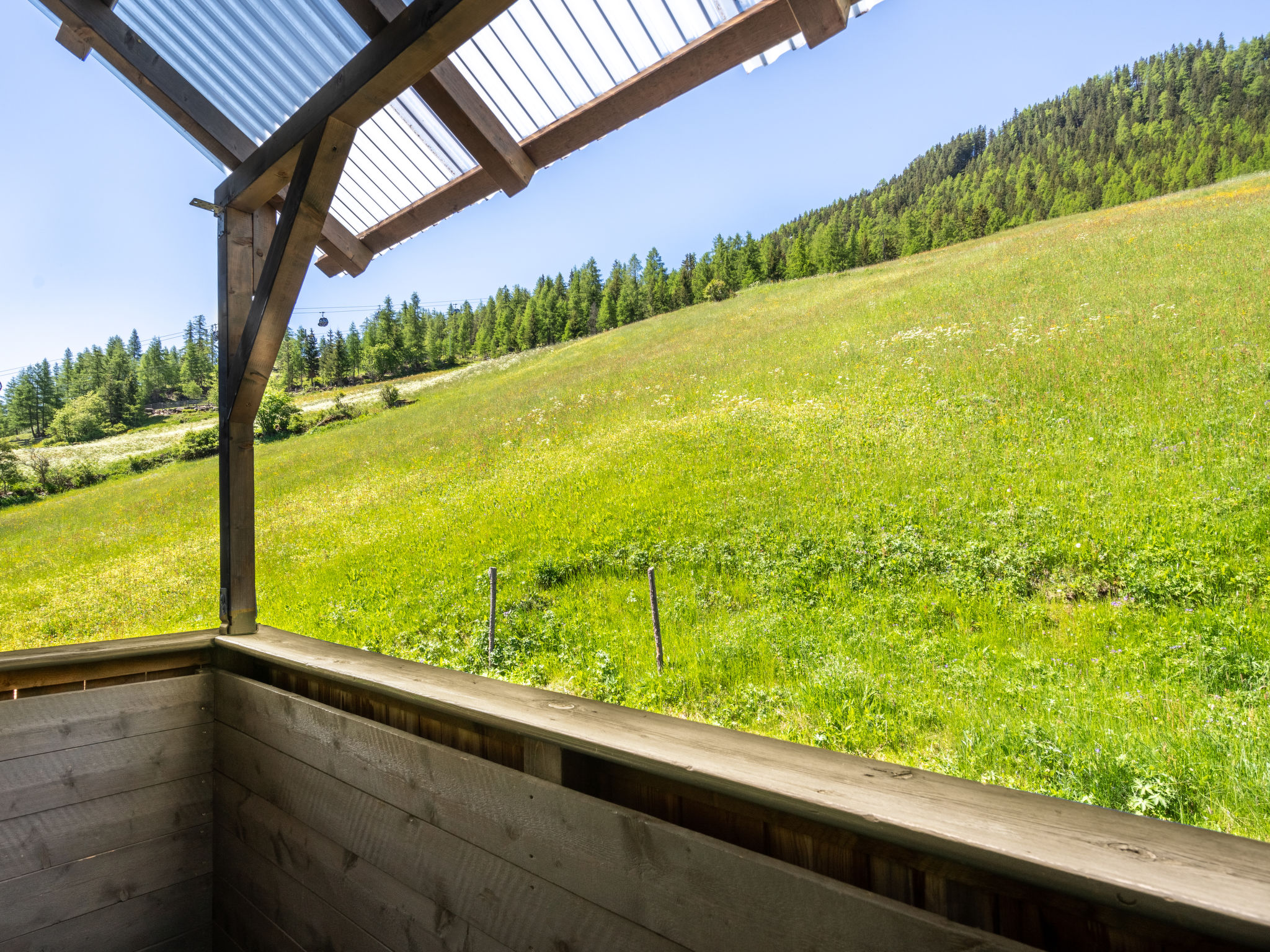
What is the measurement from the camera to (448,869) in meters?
1.30

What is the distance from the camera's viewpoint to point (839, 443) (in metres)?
7.60

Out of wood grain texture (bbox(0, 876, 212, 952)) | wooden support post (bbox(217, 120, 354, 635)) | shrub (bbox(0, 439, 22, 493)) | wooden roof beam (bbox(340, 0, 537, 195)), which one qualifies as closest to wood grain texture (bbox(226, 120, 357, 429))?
wooden support post (bbox(217, 120, 354, 635))

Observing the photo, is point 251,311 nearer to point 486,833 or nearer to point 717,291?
point 486,833

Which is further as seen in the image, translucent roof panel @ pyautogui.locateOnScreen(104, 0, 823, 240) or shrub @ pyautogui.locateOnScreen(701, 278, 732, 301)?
shrub @ pyautogui.locateOnScreen(701, 278, 732, 301)

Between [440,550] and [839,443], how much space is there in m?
5.45

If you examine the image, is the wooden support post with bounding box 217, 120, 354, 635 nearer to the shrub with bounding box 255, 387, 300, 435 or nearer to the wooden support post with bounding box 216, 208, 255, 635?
the wooden support post with bounding box 216, 208, 255, 635

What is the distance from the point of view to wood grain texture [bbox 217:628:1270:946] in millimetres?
521

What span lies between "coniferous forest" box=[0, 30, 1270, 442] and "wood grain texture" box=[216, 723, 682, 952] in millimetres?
16295

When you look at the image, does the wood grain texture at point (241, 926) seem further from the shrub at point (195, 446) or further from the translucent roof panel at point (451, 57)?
the shrub at point (195, 446)

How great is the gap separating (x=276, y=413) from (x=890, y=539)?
20.4 meters

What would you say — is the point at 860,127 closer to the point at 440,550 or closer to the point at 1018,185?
the point at 1018,185

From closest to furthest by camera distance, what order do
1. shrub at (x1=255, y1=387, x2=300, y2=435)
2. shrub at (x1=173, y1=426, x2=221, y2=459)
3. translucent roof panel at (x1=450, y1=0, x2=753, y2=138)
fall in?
translucent roof panel at (x1=450, y1=0, x2=753, y2=138) → shrub at (x1=173, y1=426, x2=221, y2=459) → shrub at (x1=255, y1=387, x2=300, y2=435)

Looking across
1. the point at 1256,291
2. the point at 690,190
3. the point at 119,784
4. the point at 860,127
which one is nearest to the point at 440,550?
the point at 119,784

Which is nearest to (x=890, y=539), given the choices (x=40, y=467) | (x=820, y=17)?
(x=820, y=17)
